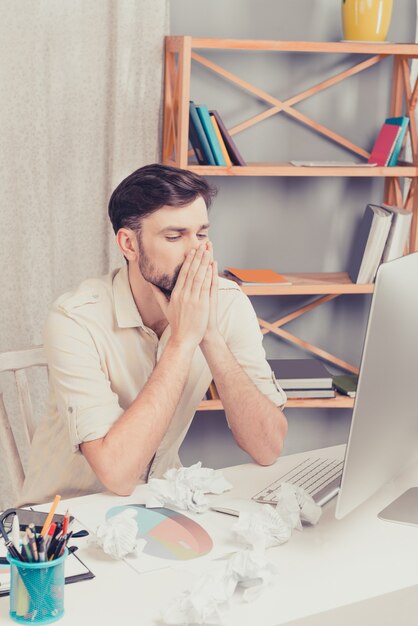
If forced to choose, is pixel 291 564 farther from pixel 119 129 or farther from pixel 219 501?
pixel 119 129

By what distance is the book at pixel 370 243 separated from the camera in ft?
9.61

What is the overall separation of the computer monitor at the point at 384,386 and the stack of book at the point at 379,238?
1511 millimetres

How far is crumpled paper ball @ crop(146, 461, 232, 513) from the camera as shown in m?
1.52

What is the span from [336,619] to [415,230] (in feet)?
6.42

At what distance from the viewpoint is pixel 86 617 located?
3.79 ft

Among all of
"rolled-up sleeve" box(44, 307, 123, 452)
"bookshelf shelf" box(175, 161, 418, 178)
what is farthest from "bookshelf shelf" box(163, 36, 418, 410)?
"rolled-up sleeve" box(44, 307, 123, 452)

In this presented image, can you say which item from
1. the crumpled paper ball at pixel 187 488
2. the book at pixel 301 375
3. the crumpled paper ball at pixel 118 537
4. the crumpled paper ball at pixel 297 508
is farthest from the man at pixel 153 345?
the book at pixel 301 375

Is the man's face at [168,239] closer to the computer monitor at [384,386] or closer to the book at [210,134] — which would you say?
the computer monitor at [384,386]

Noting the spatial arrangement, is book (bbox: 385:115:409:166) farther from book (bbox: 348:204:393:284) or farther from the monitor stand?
the monitor stand

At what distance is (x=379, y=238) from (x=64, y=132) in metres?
1.08

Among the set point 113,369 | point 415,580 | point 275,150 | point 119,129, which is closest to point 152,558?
point 415,580

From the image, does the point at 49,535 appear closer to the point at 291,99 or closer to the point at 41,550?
the point at 41,550

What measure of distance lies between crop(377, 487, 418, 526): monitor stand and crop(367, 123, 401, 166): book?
62.7 inches

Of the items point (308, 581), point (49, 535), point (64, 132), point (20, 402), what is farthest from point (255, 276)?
point (49, 535)
